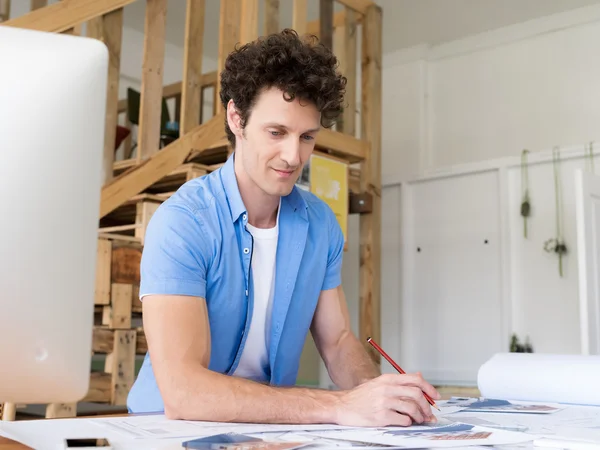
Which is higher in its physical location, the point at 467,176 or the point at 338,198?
the point at 467,176

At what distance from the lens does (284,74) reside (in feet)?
4.99

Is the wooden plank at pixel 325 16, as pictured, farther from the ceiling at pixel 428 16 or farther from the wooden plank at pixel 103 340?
the wooden plank at pixel 103 340

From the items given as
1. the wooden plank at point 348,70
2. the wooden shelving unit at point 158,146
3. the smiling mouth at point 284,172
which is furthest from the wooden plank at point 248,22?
the smiling mouth at point 284,172

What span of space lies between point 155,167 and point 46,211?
2863 mm

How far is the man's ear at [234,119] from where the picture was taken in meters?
1.60

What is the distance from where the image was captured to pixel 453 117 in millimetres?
5645

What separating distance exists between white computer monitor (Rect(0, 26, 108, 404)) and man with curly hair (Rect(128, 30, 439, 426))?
0.50 metres

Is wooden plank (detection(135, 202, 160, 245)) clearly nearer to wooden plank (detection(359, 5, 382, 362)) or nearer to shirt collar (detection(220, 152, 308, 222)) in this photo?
wooden plank (detection(359, 5, 382, 362))

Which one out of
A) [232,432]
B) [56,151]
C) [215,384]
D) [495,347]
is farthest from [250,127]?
[495,347]

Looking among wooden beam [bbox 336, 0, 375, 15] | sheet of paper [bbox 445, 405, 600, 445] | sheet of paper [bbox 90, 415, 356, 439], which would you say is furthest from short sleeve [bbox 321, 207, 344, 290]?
wooden beam [bbox 336, 0, 375, 15]

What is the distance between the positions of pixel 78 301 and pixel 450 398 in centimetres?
99

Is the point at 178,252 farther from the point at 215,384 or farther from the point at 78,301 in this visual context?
the point at 78,301

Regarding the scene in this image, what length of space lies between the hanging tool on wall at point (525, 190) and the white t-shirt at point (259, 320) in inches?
152

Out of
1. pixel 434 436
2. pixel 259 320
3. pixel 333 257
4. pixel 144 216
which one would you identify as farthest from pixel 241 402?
pixel 144 216
